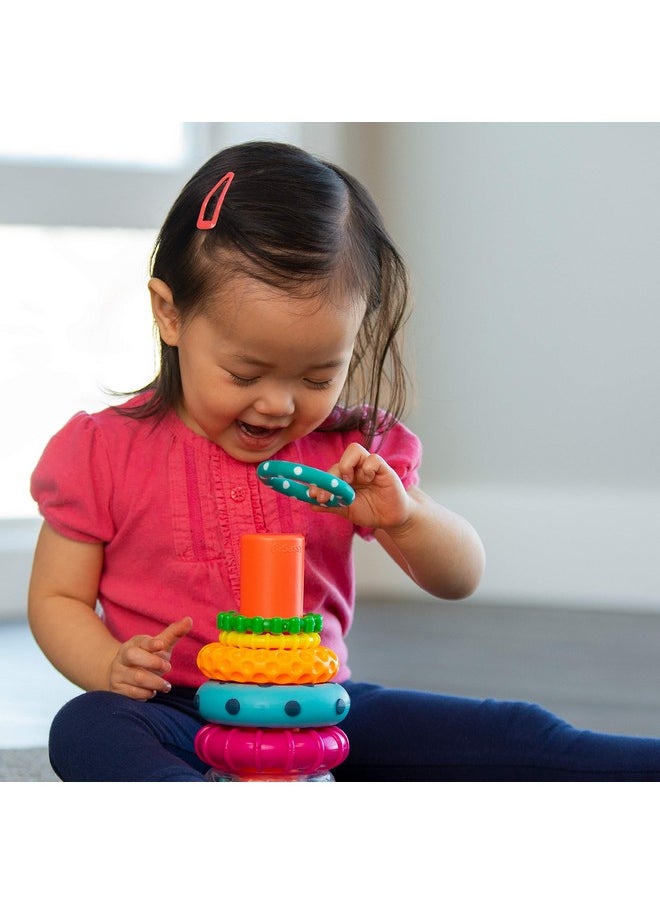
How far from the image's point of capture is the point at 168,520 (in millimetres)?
1113

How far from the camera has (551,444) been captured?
2.68 m

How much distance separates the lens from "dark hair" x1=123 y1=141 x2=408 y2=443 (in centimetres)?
99

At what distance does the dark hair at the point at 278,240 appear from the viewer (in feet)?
3.26

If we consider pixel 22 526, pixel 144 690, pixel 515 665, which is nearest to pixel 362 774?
pixel 144 690

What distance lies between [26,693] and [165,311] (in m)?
0.71

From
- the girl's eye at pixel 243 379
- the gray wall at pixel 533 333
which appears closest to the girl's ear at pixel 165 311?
the girl's eye at pixel 243 379

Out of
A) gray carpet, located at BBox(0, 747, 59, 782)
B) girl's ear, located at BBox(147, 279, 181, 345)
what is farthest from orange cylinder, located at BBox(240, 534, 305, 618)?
gray carpet, located at BBox(0, 747, 59, 782)

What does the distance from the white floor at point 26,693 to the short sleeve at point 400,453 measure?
18.0 inches

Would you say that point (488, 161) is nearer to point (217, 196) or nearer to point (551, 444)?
point (551, 444)

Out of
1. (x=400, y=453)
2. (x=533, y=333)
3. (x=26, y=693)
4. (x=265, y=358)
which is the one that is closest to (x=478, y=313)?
(x=533, y=333)

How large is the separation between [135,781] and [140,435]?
14.7 inches

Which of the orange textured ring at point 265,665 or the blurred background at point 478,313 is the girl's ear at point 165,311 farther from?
the blurred background at point 478,313

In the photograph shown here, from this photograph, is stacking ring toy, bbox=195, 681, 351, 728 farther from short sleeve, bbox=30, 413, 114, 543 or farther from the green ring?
short sleeve, bbox=30, 413, 114, 543

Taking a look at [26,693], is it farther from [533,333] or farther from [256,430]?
[533,333]
